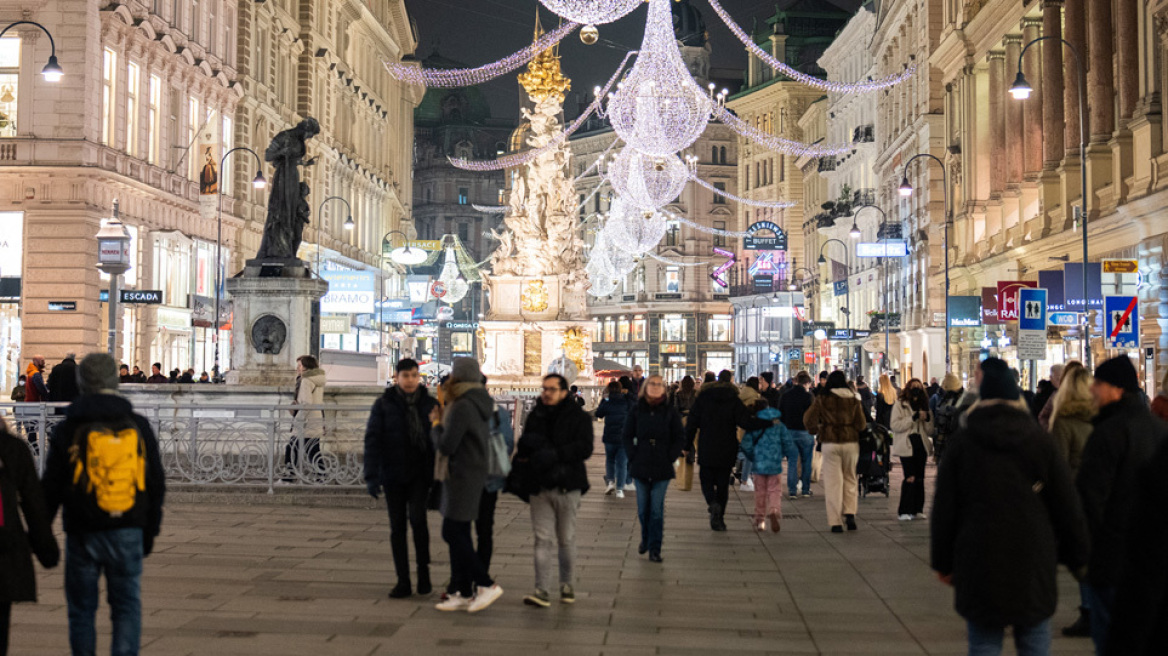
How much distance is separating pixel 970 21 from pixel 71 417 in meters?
50.5

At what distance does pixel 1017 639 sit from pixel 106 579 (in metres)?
4.55

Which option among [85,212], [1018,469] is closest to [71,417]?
[1018,469]

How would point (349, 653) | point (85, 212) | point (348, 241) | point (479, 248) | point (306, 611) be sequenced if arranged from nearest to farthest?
point (349, 653)
point (306, 611)
point (85, 212)
point (348, 241)
point (479, 248)

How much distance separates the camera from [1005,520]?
6.57 meters

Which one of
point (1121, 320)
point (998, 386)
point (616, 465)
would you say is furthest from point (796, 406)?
point (998, 386)

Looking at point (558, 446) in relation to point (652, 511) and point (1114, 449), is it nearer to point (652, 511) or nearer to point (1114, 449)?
point (652, 511)

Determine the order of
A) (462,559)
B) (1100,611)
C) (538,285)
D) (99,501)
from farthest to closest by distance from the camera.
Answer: (538,285)
(462,559)
(1100,611)
(99,501)

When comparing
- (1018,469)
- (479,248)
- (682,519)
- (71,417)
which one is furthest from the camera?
(479,248)

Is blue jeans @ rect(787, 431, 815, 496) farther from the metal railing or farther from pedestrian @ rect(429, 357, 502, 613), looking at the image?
pedestrian @ rect(429, 357, 502, 613)

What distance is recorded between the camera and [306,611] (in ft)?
34.0

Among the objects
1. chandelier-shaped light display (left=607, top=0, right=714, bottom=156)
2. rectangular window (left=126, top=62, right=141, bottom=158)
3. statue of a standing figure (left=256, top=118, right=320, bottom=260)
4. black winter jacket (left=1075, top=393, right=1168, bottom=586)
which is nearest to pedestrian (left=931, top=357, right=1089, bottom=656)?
black winter jacket (left=1075, top=393, right=1168, bottom=586)

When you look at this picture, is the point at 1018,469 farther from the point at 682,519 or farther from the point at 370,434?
the point at 682,519

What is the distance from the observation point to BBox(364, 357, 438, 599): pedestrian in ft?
36.3

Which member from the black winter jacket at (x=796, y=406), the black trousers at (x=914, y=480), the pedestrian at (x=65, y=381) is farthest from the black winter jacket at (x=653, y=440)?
the pedestrian at (x=65, y=381)
